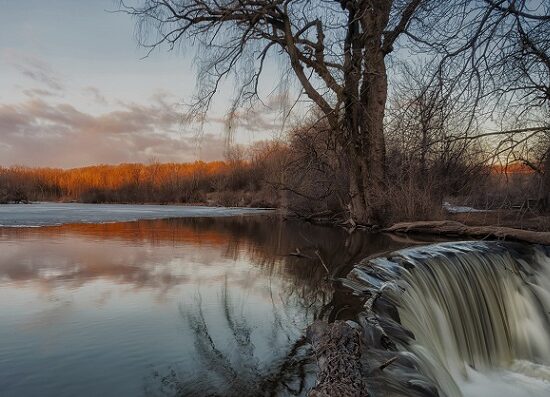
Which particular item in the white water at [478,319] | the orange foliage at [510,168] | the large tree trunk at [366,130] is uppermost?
the large tree trunk at [366,130]

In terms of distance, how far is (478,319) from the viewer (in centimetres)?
642

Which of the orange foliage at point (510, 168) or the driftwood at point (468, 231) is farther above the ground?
the orange foliage at point (510, 168)

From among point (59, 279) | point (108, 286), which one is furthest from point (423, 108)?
point (59, 279)

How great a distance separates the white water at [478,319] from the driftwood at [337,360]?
886mm

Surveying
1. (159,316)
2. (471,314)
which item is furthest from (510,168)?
(159,316)

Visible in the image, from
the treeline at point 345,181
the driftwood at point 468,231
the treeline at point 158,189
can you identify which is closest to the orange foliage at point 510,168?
the treeline at point 345,181

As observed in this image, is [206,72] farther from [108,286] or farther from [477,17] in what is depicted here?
[477,17]

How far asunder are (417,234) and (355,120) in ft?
13.6

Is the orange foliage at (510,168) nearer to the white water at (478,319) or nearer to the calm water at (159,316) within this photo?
the white water at (478,319)

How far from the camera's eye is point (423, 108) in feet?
14.6

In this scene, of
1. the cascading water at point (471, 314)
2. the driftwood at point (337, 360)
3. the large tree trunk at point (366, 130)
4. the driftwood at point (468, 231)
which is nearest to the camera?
the driftwood at point (337, 360)

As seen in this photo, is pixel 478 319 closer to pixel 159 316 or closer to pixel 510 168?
pixel 510 168

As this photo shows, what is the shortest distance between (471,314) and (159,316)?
4446 millimetres

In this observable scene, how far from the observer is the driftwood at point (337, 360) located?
303cm
